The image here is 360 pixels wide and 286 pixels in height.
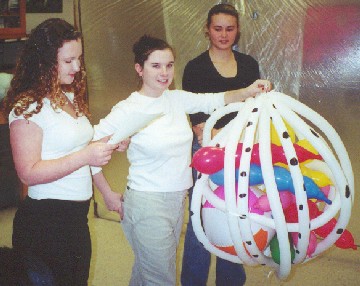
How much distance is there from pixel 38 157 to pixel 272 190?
2.08 feet

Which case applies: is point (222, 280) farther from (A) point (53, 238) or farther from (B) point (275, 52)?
(B) point (275, 52)

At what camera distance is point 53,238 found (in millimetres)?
1312

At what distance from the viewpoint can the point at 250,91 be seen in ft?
5.22

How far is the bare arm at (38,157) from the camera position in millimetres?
1208

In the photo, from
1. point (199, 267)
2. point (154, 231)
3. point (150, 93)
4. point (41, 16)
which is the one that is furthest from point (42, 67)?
point (41, 16)

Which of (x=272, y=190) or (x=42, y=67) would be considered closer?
(x=272, y=190)

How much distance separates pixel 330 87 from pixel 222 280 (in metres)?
1.17

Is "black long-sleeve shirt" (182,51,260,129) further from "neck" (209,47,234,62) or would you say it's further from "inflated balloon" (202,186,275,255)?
"inflated balloon" (202,186,275,255)

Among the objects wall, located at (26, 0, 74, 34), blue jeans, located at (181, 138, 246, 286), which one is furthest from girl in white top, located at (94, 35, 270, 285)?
wall, located at (26, 0, 74, 34)

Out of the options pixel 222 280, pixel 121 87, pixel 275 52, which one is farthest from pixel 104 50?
pixel 222 280

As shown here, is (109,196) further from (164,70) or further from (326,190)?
(326,190)

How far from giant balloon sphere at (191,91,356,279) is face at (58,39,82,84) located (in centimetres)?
46

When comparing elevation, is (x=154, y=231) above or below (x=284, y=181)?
below

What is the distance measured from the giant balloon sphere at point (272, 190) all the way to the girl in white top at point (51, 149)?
1.11 feet
